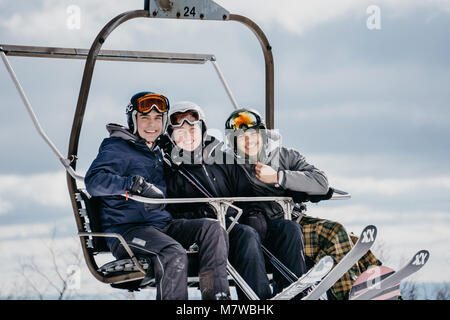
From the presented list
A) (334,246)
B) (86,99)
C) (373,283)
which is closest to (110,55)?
(86,99)

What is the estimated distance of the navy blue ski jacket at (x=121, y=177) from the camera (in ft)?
16.1

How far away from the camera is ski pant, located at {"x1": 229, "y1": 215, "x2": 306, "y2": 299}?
498 centimetres

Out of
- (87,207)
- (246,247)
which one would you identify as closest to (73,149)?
(87,207)

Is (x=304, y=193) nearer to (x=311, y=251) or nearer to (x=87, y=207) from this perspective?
(x=311, y=251)

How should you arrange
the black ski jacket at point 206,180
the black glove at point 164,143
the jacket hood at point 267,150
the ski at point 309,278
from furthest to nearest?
the jacket hood at point 267,150 < the black glove at point 164,143 < the black ski jacket at point 206,180 < the ski at point 309,278

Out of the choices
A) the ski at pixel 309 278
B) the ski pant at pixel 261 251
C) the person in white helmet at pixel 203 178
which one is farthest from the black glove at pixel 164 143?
the ski at pixel 309 278

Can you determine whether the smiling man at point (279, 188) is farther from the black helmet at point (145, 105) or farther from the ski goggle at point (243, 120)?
the black helmet at point (145, 105)

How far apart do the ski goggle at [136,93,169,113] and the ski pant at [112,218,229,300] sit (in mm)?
890

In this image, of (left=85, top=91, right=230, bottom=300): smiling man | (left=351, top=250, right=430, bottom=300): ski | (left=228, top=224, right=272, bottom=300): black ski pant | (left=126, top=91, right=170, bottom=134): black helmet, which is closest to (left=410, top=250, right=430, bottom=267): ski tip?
(left=351, top=250, right=430, bottom=300): ski

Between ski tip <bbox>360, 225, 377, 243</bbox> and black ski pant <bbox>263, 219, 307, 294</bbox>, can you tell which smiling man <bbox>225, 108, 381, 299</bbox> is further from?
→ ski tip <bbox>360, 225, 377, 243</bbox>

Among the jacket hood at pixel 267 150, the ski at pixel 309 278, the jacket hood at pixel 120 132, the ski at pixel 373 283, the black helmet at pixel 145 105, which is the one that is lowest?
the ski at pixel 373 283

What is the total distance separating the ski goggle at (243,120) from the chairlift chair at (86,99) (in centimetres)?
59
